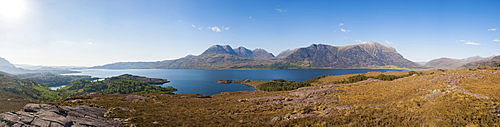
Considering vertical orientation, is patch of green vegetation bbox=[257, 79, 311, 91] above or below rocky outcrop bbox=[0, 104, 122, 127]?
below

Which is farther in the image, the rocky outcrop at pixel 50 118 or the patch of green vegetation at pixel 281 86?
the patch of green vegetation at pixel 281 86

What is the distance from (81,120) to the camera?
23.1 meters

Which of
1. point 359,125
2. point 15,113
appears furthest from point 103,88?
point 359,125

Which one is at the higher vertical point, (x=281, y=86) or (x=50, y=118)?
(x=50, y=118)

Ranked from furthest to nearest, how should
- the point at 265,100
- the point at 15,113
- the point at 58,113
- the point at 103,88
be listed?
the point at 103,88
the point at 265,100
the point at 58,113
the point at 15,113

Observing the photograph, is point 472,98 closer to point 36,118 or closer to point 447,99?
point 447,99

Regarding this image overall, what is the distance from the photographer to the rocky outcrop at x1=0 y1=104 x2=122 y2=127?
20.6 m

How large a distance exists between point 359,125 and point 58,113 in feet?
111

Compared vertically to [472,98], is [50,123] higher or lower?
lower

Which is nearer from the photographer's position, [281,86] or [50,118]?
[50,118]

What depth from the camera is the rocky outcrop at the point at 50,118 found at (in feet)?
67.5

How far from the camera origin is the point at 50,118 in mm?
21859

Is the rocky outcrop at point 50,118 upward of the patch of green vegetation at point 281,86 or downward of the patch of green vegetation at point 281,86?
upward

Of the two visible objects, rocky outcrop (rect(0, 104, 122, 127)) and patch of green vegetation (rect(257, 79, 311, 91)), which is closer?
rocky outcrop (rect(0, 104, 122, 127))
